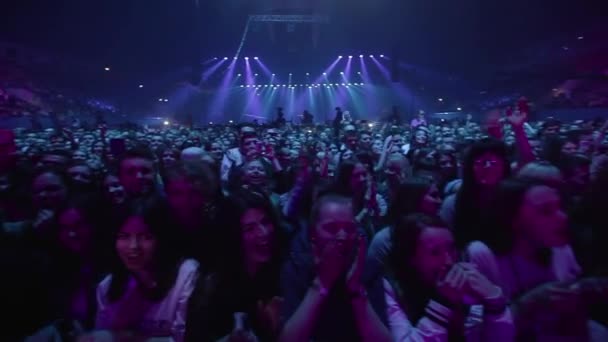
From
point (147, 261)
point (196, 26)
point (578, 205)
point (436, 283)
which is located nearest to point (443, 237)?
point (436, 283)

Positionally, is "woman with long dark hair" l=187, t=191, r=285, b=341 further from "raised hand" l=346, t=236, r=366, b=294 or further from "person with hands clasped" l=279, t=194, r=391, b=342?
"raised hand" l=346, t=236, r=366, b=294

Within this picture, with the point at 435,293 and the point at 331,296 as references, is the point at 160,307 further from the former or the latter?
the point at 435,293

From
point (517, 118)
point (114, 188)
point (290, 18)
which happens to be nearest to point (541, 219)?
point (517, 118)

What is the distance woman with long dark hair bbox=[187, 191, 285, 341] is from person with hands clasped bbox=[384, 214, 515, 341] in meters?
0.58

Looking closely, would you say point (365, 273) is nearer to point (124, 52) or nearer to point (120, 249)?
point (120, 249)

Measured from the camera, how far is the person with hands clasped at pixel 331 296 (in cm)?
192

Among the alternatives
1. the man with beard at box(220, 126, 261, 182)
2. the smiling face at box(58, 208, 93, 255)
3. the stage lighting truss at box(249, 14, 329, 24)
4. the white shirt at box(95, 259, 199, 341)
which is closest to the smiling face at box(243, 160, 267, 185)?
the man with beard at box(220, 126, 261, 182)

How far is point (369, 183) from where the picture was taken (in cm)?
452

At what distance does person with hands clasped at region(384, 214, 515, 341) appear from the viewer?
6.05 feet

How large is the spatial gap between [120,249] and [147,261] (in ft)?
0.53

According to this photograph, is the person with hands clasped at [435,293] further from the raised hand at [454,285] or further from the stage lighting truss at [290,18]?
the stage lighting truss at [290,18]

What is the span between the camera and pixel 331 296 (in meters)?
1.99

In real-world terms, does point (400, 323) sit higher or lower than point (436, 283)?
lower

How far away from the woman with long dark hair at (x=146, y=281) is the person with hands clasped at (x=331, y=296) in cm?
51
